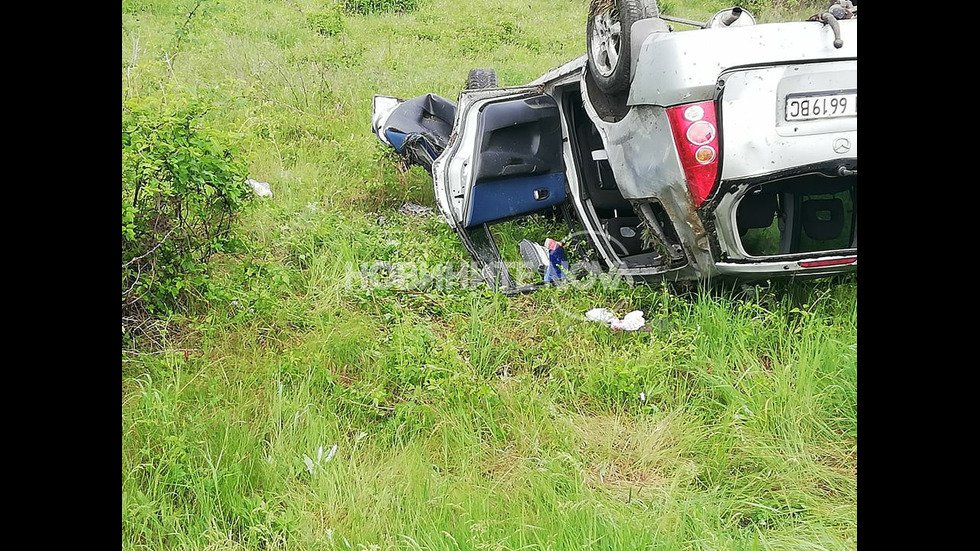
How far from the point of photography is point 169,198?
330cm

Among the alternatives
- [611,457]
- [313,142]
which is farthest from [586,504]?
[313,142]

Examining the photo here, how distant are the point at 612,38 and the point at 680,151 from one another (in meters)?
0.96

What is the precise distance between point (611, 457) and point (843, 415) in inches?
41.2

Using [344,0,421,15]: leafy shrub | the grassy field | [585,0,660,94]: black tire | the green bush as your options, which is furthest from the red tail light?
[344,0,421,15]: leafy shrub

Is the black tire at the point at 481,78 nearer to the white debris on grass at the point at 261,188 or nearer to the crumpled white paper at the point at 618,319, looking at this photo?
the white debris on grass at the point at 261,188

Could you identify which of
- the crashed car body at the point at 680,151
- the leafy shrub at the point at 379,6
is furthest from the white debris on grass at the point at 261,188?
the leafy shrub at the point at 379,6

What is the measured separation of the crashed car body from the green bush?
1.39 meters

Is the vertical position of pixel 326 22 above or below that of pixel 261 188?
above

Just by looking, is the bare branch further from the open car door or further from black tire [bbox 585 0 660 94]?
black tire [bbox 585 0 660 94]

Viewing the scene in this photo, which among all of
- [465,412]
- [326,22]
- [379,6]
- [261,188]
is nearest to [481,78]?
[261,188]

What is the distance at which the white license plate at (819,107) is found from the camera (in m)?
2.71

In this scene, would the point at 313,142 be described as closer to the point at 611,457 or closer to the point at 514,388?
the point at 514,388

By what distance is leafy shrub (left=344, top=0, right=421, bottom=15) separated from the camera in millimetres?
10555

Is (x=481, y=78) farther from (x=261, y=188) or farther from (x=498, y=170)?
(x=261, y=188)
